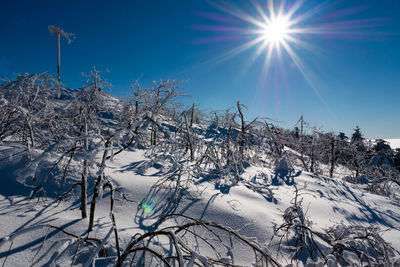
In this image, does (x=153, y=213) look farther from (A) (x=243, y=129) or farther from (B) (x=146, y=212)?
(A) (x=243, y=129)

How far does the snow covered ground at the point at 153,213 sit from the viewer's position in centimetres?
118

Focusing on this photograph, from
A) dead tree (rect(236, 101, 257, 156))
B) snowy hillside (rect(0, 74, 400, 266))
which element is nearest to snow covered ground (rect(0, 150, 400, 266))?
snowy hillside (rect(0, 74, 400, 266))

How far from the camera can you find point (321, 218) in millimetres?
2457

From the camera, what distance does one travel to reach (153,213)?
187cm

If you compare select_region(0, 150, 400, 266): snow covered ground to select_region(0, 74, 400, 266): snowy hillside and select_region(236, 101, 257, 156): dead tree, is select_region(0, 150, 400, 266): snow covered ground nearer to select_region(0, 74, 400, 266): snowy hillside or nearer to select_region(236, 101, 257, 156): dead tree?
select_region(0, 74, 400, 266): snowy hillside

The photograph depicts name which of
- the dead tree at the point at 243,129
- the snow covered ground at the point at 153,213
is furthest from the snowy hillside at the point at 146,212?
the dead tree at the point at 243,129

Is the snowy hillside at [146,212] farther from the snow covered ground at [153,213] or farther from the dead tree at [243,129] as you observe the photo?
the dead tree at [243,129]

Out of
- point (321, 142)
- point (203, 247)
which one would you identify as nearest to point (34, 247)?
point (203, 247)

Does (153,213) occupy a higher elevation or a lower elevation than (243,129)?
lower

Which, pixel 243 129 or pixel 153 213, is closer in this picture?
pixel 153 213

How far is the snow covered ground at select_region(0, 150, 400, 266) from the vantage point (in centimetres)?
118

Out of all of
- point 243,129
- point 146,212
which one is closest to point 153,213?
point 146,212

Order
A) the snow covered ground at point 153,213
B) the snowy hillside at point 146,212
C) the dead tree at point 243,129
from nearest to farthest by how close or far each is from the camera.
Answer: the snowy hillside at point 146,212, the snow covered ground at point 153,213, the dead tree at point 243,129

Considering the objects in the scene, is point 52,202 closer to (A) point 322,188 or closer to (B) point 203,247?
(B) point 203,247
